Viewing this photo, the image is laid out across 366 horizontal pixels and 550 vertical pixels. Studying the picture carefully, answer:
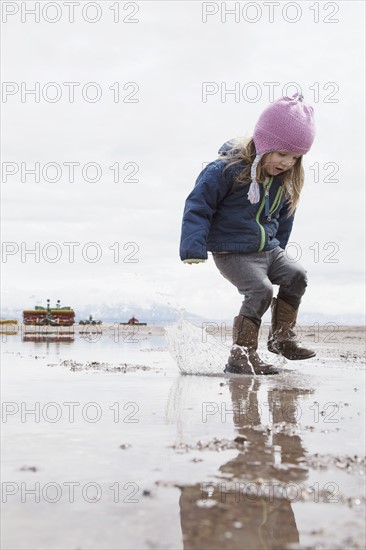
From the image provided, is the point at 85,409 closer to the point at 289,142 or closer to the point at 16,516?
the point at 16,516

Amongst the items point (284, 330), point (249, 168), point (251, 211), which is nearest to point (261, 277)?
point (251, 211)

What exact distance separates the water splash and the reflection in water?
9.16 ft

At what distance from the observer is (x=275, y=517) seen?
1.70 meters

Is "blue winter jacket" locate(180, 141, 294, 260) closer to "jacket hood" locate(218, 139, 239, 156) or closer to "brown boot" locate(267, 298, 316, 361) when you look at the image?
"jacket hood" locate(218, 139, 239, 156)

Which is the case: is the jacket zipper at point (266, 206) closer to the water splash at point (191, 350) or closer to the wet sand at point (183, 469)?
the water splash at point (191, 350)

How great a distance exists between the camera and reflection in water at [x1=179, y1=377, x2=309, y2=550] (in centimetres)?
157

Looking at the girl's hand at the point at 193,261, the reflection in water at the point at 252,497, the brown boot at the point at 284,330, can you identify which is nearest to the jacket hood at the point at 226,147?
the girl's hand at the point at 193,261

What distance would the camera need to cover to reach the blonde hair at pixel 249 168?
548cm

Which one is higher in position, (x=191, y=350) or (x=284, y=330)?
(x=284, y=330)

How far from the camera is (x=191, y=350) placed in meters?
5.83

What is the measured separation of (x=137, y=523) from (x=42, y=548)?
248 mm

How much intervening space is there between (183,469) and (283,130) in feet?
12.0

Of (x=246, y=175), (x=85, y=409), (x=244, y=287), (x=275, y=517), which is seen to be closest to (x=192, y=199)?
(x=246, y=175)

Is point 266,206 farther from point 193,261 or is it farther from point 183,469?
point 183,469
